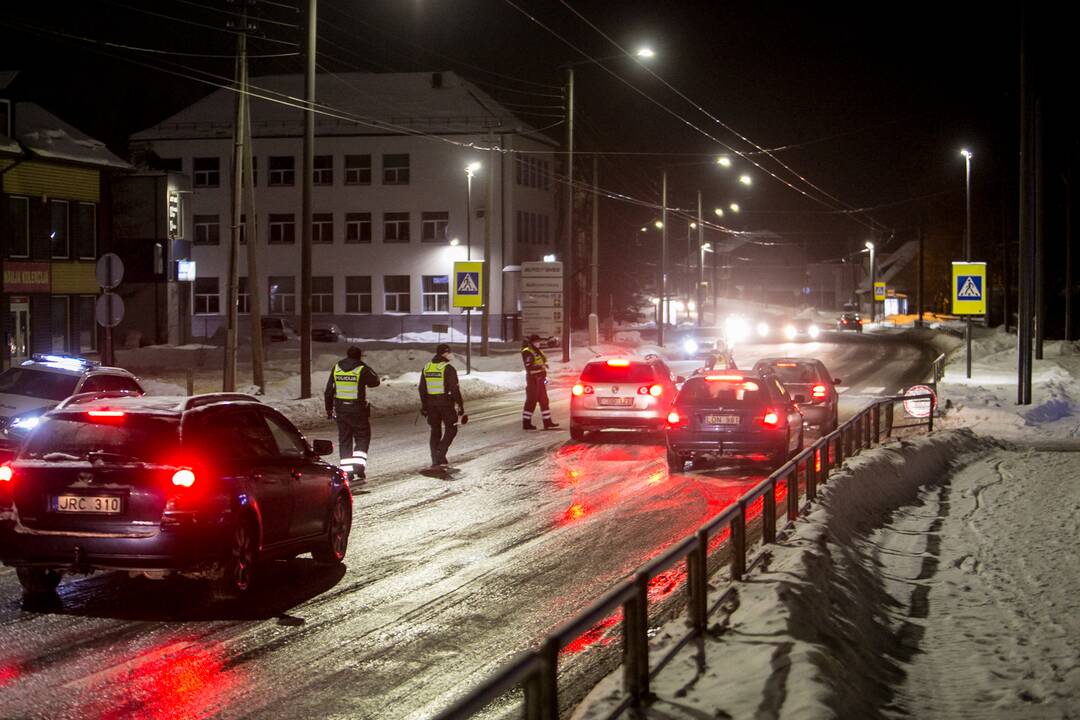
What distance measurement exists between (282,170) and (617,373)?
2321 inches

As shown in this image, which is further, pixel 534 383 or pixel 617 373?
pixel 534 383

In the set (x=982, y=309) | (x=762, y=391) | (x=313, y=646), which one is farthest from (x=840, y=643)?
(x=982, y=309)

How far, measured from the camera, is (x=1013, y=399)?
32.7 metres

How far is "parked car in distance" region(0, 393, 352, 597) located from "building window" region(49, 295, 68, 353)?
39061 millimetres

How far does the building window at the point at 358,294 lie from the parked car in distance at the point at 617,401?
2213 inches

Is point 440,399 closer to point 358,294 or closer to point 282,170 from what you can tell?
point 358,294

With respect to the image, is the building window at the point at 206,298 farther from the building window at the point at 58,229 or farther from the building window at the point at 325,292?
→ the building window at the point at 58,229

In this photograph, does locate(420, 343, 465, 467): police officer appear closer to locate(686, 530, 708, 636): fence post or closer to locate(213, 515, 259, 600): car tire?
locate(213, 515, 259, 600): car tire

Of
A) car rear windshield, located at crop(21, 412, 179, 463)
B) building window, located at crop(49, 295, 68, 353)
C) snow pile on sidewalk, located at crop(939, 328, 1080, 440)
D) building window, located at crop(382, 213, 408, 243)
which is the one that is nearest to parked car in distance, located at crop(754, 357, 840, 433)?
snow pile on sidewalk, located at crop(939, 328, 1080, 440)

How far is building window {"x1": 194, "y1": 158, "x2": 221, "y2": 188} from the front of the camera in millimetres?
79625

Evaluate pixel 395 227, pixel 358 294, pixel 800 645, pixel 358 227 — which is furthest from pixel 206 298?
pixel 800 645

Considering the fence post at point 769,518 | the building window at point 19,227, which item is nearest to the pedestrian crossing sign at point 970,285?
the fence post at point 769,518

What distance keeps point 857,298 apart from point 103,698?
132912mm

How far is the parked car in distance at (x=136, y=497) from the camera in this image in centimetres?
936
